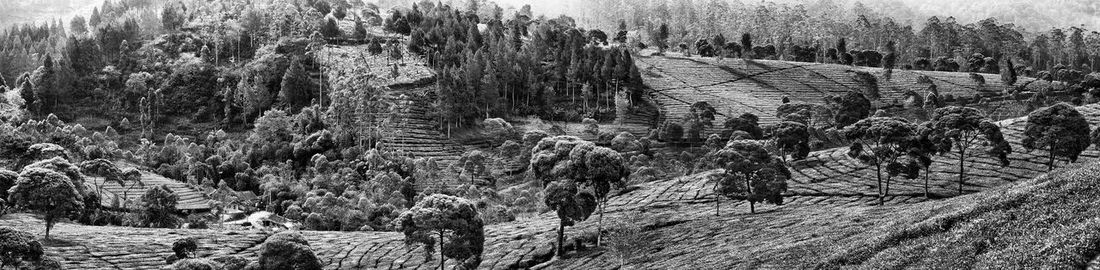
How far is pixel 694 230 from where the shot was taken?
75062 mm

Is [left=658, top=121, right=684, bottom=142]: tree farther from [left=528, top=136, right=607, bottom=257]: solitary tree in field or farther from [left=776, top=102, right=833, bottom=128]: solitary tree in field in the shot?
[left=528, top=136, right=607, bottom=257]: solitary tree in field

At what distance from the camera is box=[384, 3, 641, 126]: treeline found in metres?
152

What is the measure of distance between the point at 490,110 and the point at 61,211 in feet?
278

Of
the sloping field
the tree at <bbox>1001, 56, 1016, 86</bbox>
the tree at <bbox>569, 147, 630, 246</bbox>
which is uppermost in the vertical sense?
the tree at <bbox>1001, 56, 1016, 86</bbox>

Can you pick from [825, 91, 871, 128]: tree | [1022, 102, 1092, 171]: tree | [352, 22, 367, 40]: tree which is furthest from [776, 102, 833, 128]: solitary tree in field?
[352, 22, 367, 40]: tree

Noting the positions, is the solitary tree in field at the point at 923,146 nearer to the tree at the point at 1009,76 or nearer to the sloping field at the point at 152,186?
the sloping field at the point at 152,186

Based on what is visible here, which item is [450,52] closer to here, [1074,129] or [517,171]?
[517,171]

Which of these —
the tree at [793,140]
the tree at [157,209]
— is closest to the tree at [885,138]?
the tree at [793,140]

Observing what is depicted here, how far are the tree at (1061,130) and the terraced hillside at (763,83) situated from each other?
7368 cm

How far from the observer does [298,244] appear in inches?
2496

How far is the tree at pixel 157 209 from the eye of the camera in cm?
9631

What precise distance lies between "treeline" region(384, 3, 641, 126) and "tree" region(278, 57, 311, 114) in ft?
74.5

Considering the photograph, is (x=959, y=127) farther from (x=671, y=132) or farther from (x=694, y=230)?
(x=671, y=132)

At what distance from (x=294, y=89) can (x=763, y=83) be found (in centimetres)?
8540
